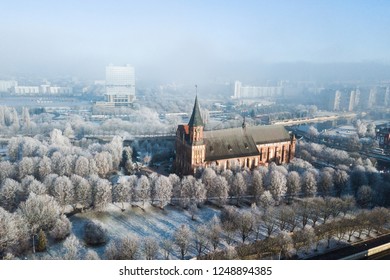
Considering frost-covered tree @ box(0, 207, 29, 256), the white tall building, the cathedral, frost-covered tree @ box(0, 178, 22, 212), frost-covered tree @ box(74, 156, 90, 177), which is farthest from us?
the white tall building

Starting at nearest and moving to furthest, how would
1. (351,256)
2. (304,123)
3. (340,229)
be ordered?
1. (351,256)
2. (340,229)
3. (304,123)

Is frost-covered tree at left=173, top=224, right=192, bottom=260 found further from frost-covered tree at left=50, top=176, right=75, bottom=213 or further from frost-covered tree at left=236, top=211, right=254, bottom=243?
frost-covered tree at left=50, top=176, right=75, bottom=213

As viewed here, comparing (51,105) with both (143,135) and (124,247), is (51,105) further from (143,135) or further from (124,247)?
(124,247)

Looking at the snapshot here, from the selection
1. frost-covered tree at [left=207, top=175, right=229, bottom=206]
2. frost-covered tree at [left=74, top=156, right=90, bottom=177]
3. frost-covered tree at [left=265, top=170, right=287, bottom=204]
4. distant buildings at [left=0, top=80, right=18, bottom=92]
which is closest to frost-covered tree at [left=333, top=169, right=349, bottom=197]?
frost-covered tree at [left=265, top=170, right=287, bottom=204]

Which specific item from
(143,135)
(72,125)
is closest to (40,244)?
(143,135)

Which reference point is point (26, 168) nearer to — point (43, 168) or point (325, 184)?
point (43, 168)

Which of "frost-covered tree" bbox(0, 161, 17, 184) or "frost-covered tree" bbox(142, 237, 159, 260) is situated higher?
"frost-covered tree" bbox(0, 161, 17, 184)
